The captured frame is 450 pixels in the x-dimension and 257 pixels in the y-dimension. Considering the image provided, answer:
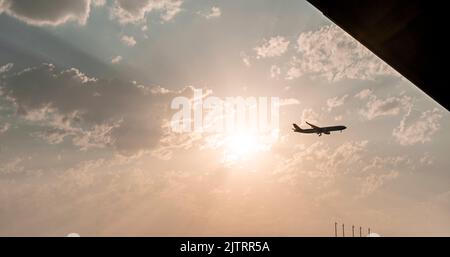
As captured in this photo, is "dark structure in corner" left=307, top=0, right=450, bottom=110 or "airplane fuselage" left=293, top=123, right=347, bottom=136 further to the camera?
"airplane fuselage" left=293, top=123, right=347, bottom=136

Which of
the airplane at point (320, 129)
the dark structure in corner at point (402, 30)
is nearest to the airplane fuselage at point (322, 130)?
the airplane at point (320, 129)

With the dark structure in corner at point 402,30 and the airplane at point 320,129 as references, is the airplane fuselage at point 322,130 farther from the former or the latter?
the dark structure in corner at point 402,30

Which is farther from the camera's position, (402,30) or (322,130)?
(322,130)

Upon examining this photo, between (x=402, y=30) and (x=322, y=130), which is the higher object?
(x=322, y=130)

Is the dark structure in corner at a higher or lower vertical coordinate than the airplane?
lower

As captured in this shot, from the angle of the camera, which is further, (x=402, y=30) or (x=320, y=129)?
(x=320, y=129)

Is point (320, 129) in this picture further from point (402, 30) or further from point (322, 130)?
point (402, 30)

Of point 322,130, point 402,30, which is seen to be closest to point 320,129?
point 322,130

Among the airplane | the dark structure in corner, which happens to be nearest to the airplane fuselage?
the airplane

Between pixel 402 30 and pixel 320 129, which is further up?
pixel 320 129

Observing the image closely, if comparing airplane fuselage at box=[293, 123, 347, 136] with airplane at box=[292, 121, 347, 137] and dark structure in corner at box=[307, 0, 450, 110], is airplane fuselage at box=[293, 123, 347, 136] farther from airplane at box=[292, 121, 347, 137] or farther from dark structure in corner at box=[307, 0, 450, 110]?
dark structure in corner at box=[307, 0, 450, 110]
